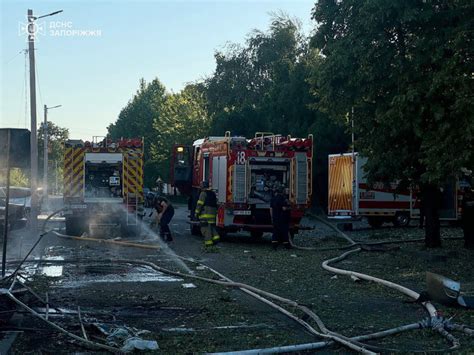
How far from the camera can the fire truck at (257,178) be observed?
19.1 m

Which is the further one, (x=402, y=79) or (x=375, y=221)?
(x=375, y=221)

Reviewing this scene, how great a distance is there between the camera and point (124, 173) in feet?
73.0

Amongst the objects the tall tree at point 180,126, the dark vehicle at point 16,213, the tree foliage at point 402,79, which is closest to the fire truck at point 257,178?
the tree foliage at point 402,79

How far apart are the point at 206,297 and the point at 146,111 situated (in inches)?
3065

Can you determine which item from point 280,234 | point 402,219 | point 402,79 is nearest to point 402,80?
point 402,79

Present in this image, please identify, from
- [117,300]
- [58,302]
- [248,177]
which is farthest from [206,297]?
[248,177]

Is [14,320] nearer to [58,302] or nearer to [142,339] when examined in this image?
[58,302]

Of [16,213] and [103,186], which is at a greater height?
[103,186]

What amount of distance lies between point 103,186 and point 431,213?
1086cm

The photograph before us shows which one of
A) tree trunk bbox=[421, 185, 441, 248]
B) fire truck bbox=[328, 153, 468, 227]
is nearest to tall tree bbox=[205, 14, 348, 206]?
fire truck bbox=[328, 153, 468, 227]

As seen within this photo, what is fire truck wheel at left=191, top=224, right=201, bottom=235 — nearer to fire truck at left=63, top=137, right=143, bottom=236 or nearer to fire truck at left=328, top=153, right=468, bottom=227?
fire truck at left=63, top=137, right=143, bottom=236

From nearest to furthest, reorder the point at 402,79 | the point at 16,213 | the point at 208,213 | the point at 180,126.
Result: the point at 402,79 → the point at 208,213 → the point at 16,213 → the point at 180,126

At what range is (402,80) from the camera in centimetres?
1418

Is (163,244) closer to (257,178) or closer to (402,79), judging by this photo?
(257,178)
